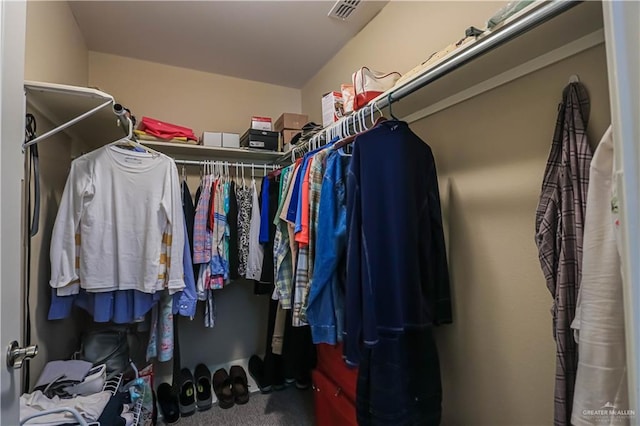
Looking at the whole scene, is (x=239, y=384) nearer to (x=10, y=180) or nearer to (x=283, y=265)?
(x=283, y=265)

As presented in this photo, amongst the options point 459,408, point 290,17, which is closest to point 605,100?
point 459,408

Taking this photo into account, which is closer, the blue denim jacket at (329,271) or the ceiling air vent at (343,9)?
the blue denim jacket at (329,271)

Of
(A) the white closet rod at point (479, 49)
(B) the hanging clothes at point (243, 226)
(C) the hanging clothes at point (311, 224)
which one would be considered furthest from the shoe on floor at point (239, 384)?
(A) the white closet rod at point (479, 49)

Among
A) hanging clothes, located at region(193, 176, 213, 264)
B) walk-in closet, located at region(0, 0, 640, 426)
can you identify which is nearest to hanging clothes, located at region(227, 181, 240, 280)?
walk-in closet, located at region(0, 0, 640, 426)

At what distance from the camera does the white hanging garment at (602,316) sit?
0.63 metres

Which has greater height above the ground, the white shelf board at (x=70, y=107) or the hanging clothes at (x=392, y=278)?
the white shelf board at (x=70, y=107)

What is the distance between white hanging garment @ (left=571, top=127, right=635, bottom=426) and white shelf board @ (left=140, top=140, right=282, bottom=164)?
6.57 ft

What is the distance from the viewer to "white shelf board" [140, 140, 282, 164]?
2.14 m

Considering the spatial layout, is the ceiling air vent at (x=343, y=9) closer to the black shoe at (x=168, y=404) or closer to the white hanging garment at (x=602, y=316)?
the white hanging garment at (x=602, y=316)

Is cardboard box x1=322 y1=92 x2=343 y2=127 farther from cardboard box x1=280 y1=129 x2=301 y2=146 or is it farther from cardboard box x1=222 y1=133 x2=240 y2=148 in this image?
cardboard box x1=222 y1=133 x2=240 y2=148

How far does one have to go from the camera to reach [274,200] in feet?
→ 6.46

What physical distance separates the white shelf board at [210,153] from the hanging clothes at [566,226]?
1.82 metres

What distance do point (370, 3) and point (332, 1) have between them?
0.23 metres

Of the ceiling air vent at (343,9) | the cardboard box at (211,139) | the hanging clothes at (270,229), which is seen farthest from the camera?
the cardboard box at (211,139)
